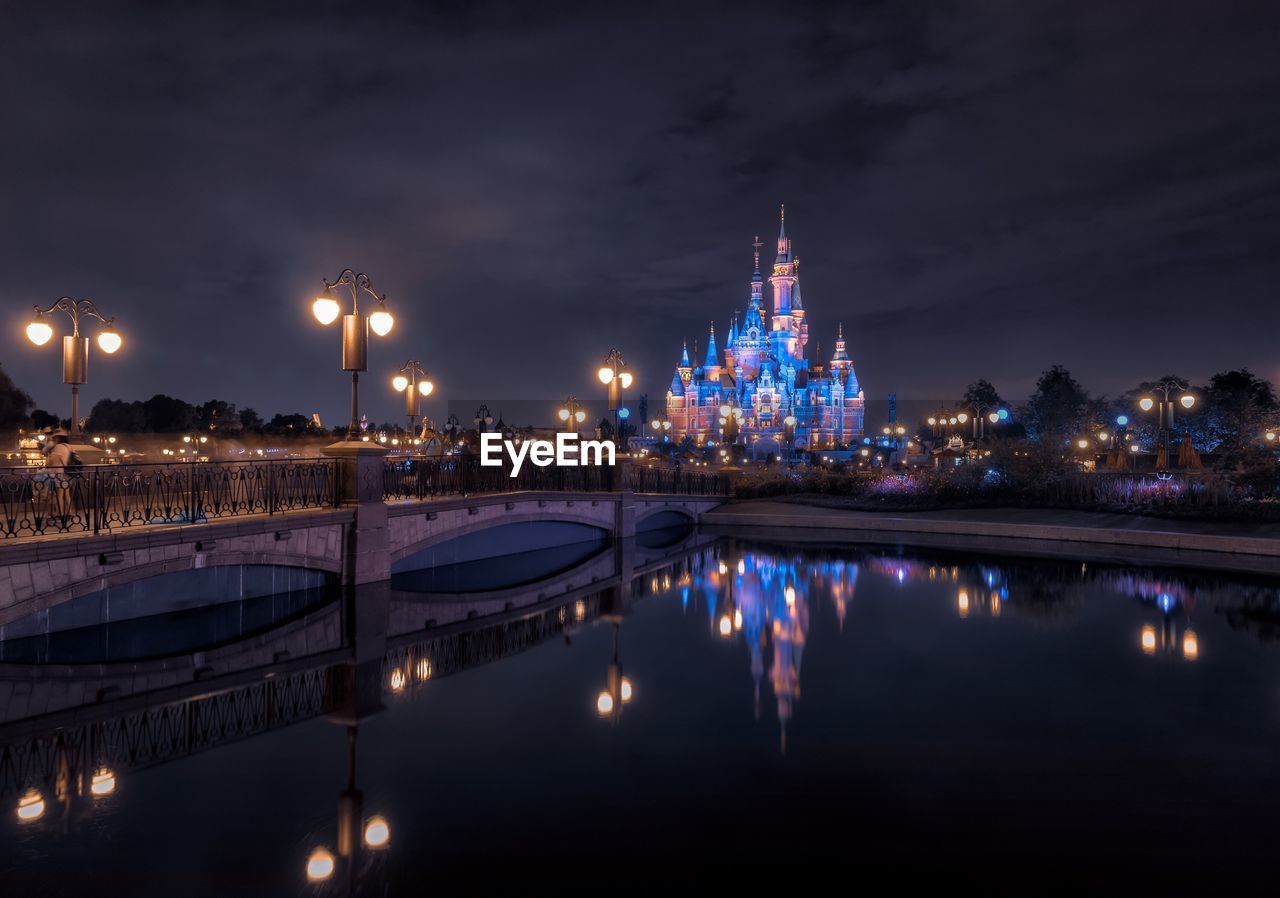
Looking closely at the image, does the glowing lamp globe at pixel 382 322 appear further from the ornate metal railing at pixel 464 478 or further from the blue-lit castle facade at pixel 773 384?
the blue-lit castle facade at pixel 773 384

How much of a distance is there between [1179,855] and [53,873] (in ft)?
28.6

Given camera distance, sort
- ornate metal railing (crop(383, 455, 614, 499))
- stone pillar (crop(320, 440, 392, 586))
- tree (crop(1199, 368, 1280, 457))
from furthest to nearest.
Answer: tree (crop(1199, 368, 1280, 457)) < ornate metal railing (crop(383, 455, 614, 499)) < stone pillar (crop(320, 440, 392, 586))

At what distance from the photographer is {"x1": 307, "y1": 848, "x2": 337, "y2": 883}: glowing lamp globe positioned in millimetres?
5648

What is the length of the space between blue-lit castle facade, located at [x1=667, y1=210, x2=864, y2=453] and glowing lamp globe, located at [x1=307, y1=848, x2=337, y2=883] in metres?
114

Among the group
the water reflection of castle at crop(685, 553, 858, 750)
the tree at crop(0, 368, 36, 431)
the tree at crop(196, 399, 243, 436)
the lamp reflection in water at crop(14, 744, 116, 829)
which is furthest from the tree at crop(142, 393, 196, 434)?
the lamp reflection in water at crop(14, 744, 116, 829)

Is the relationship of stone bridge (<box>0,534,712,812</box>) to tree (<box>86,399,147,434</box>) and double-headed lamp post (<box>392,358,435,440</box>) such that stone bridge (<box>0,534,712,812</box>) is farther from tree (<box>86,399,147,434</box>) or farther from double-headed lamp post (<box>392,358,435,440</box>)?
tree (<box>86,399,147,434</box>)

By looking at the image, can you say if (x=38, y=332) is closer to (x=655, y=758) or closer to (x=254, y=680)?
(x=254, y=680)

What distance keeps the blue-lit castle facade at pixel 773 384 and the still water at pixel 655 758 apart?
107069mm

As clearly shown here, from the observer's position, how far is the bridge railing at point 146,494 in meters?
11.8

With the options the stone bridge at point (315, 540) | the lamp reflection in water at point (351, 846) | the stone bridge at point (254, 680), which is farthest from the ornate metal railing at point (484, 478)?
the lamp reflection in water at point (351, 846)

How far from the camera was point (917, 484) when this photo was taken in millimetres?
35938

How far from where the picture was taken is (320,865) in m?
5.82

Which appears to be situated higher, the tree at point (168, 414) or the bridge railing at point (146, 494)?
the tree at point (168, 414)

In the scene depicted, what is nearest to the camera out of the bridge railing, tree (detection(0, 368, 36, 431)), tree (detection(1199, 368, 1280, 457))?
the bridge railing
